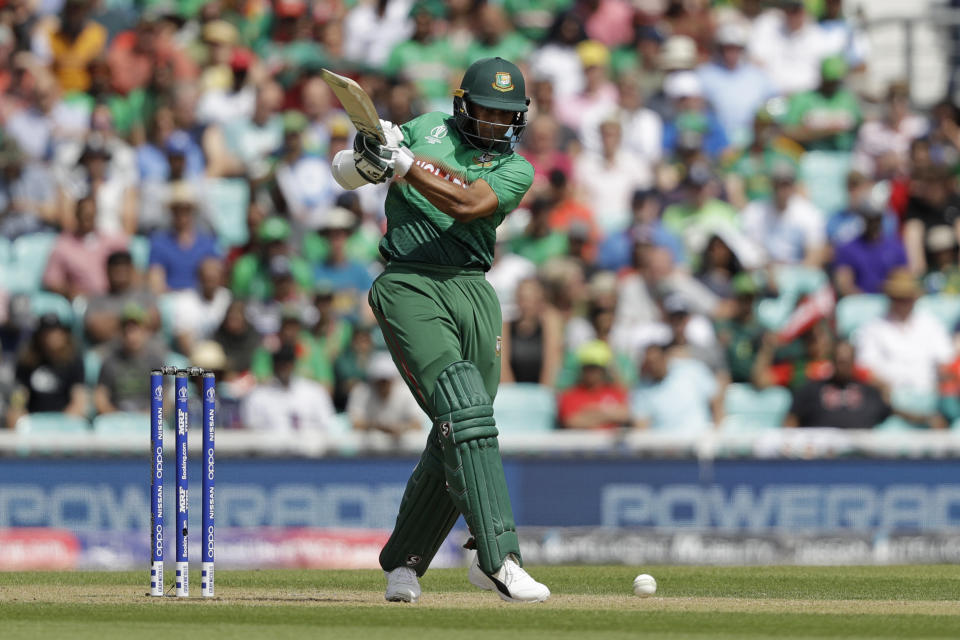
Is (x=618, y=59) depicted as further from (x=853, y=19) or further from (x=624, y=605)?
(x=624, y=605)

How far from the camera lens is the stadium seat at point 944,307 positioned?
13.2 meters

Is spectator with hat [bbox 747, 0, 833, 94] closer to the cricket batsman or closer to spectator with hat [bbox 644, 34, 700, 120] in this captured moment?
spectator with hat [bbox 644, 34, 700, 120]

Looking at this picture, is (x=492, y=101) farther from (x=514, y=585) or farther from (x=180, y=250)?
(x=180, y=250)

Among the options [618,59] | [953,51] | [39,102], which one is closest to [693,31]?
[618,59]

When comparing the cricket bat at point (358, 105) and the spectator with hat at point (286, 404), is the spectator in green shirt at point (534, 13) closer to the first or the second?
the spectator with hat at point (286, 404)

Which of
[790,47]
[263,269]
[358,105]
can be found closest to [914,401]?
[790,47]

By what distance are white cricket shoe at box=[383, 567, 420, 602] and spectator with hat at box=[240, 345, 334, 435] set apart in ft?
15.5

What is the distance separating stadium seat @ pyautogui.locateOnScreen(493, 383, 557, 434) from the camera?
39.9ft

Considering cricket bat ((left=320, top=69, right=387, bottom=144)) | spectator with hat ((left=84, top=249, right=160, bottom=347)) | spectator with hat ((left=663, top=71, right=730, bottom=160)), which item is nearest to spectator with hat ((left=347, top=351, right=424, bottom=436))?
spectator with hat ((left=84, top=249, right=160, bottom=347))

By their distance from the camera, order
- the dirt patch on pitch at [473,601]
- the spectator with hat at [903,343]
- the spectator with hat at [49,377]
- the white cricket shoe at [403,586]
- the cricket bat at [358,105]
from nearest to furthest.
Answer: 1. the cricket bat at [358,105]
2. the dirt patch on pitch at [473,601]
3. the white cricket shoe at [403,586]
4. the spectator with hat at [49,377]
5. the spectator with hat at [903,343]

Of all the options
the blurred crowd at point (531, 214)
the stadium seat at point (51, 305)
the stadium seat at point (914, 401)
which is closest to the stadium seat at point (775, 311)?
the blurred crowd at point (531, 214)

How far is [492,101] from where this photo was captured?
7.11 meters

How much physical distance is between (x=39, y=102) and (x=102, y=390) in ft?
13.6

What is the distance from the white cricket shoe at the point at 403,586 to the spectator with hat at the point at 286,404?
15.5 feet
